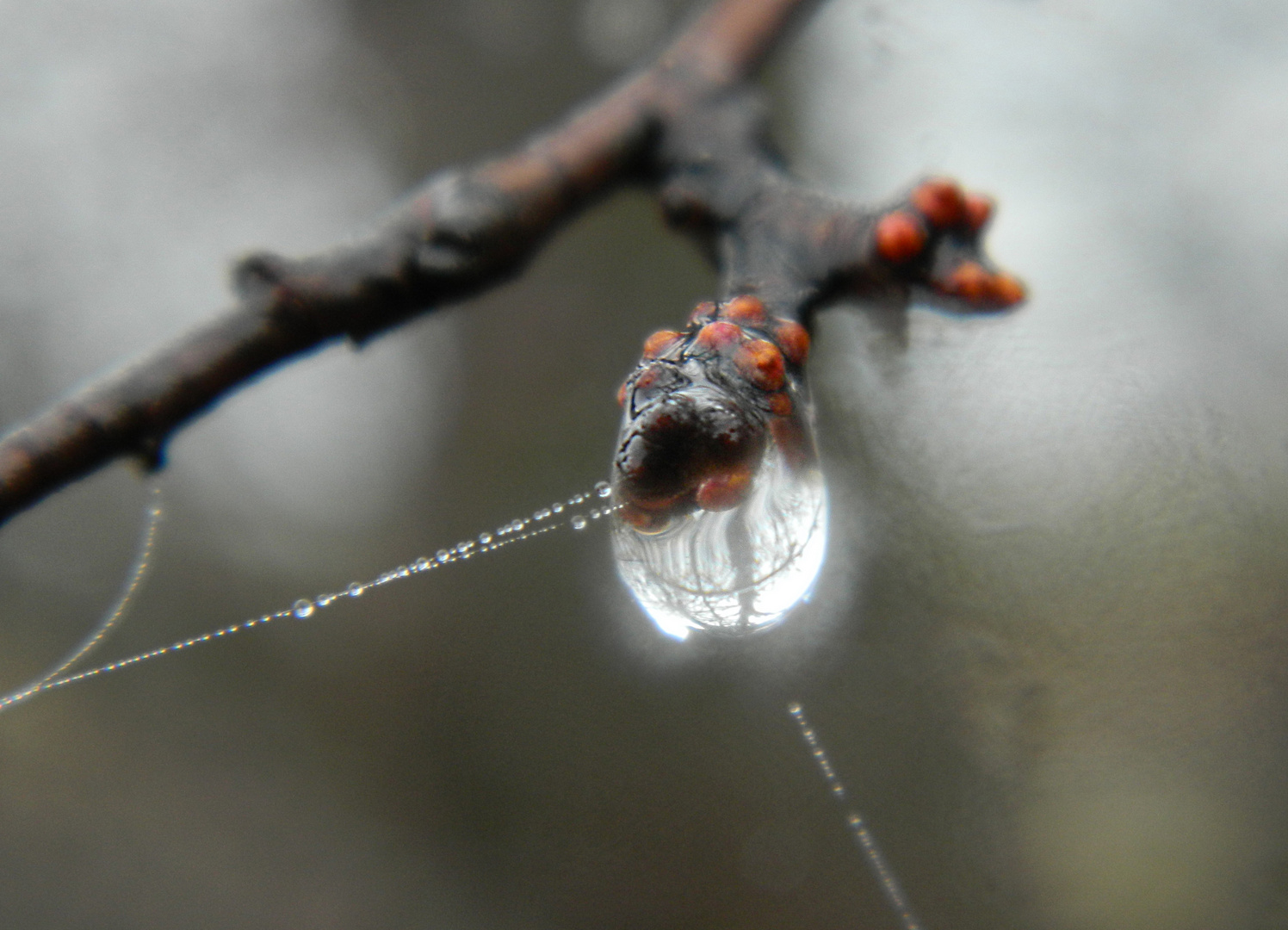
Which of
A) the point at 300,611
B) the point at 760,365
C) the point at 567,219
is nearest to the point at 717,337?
the point at 760,365

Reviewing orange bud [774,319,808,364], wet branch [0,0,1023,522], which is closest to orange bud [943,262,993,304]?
wet branch [0,0,1023,522]

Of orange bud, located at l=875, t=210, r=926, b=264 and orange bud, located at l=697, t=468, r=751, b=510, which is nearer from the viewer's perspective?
orange bud, located at l=697, t=468, r=751, b=510

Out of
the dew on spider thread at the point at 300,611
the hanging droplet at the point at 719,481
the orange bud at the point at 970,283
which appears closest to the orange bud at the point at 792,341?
the hanging droplet at the point at 719,481

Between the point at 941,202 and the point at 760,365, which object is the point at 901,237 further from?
the point at 760,365

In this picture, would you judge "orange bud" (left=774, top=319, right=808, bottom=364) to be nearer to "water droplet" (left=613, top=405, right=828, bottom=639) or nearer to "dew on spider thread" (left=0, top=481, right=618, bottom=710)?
"water droplet" (left=613, top=405, right=828, bottom=639)

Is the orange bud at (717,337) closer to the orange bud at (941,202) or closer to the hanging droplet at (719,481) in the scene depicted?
the hanging droplet at (719,481)
